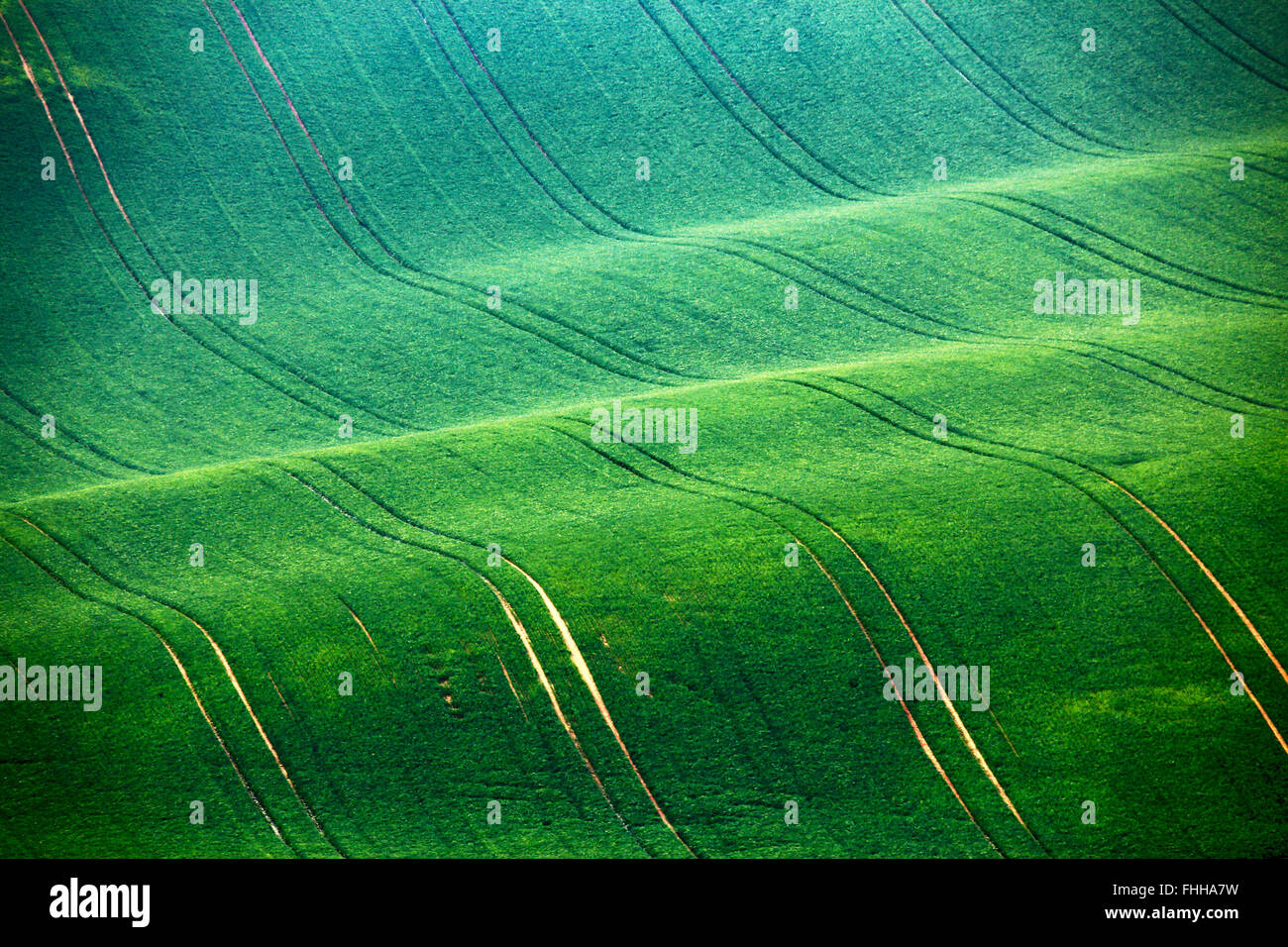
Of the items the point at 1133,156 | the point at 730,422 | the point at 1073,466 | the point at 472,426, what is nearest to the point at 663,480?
the point at 730,422

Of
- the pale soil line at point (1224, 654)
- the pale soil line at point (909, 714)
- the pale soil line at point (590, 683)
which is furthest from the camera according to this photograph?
the pale soil line at point (1224, 654)

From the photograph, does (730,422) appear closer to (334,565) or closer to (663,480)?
(663,480)

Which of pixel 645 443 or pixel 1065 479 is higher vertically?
pixel 645 443

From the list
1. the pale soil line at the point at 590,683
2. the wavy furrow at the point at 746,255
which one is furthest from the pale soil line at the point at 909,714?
the wavy furrow at the point at 746,255

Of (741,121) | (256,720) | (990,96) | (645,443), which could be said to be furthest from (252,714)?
(990,96)

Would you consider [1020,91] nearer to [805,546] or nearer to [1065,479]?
[1065,479]

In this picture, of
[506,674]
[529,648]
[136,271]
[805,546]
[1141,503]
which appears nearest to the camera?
[506,674]

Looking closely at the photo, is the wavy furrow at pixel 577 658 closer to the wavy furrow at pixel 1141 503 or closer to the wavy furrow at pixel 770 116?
the wavy furrow at pixel 1141 503

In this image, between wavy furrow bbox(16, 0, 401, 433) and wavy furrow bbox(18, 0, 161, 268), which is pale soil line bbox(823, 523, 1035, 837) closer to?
wavy furrow bbox(16, 0, 401, 433)
